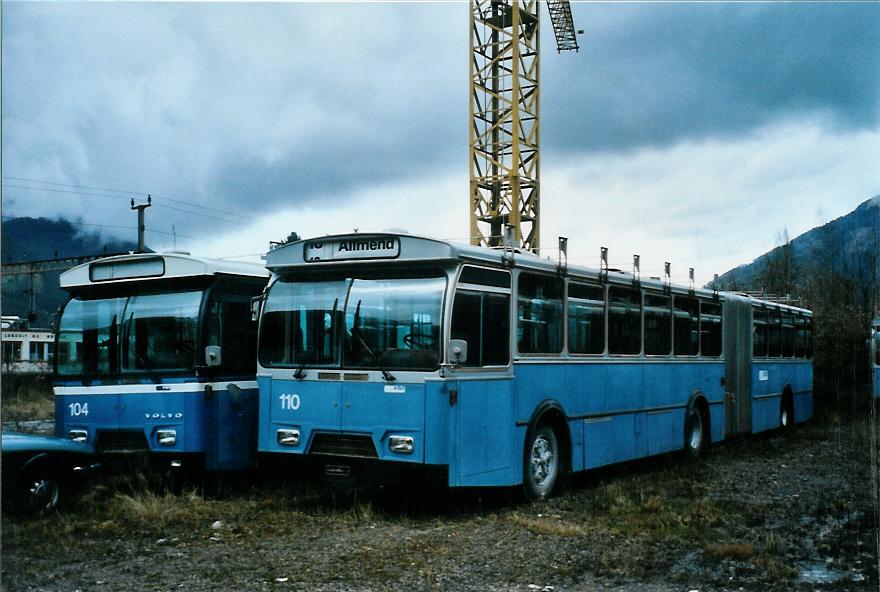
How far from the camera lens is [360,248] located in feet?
32.8

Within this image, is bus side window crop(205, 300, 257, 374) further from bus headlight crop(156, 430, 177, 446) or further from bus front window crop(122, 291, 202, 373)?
bus headlight crop(156, 430, 177, 446)

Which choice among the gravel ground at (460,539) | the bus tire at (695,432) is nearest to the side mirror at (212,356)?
the gravel ground at (460,539)

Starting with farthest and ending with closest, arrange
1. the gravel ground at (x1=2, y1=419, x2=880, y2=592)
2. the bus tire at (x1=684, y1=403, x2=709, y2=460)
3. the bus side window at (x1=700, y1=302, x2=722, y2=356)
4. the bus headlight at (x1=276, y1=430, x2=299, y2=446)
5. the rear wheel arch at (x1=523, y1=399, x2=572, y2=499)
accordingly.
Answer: the bus side window at (x1=700, y1=302, x2=722, y2=356)
the bus tire at (x1=684, y1=403, x2=709, y2=460)
the rear wheel arch at (x1=523, y1=399, x2=572, y2=499)
the bus headlight at (x1=276, y1=430, x2=299, y2=446)
the gravel ground at (x1=2, y1=419, x2=880, y2=592)

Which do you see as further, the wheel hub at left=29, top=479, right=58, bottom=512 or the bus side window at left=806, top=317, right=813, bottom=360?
the bus side window at left=806, top=317, right=813, bottom=360

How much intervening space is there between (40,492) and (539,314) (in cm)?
574

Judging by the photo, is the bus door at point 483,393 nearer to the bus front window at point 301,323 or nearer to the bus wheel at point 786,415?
the bus front window at point 301,323

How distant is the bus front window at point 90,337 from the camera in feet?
38.2

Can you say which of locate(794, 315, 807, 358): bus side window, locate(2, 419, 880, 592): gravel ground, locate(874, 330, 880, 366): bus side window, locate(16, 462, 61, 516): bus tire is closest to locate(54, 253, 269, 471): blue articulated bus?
locate(2, 419, 880, 592): gravel ground

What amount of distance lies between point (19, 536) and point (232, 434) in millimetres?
3142

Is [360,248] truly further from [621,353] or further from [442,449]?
[621,353]

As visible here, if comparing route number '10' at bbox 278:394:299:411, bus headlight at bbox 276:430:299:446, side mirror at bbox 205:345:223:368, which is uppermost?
side mirror at bbox 205:345:223:368

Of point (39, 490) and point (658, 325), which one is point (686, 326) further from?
point (39, 490)

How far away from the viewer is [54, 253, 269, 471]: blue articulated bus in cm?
1117

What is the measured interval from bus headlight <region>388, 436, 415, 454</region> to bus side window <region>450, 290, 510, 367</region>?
0.99 m
